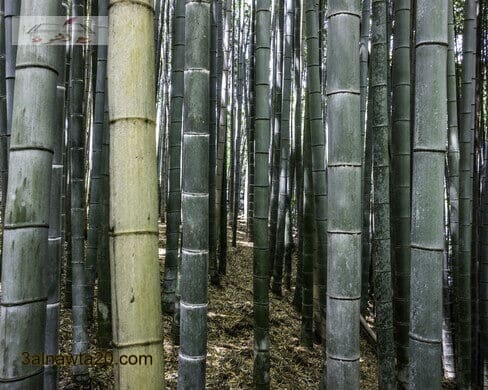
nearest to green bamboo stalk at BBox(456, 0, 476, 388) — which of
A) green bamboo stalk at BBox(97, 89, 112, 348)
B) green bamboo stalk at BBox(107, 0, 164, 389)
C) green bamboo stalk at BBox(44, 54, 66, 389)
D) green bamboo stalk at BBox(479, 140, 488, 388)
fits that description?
green bamboo stalk at BBox(479, 140, 488, 388)

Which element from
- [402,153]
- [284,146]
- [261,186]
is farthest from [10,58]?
[284,146]

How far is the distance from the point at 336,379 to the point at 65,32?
1.21m

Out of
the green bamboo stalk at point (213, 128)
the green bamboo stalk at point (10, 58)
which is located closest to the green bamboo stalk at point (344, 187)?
the green bamboo stalk at point (10, 58)

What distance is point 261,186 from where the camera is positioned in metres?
2.28

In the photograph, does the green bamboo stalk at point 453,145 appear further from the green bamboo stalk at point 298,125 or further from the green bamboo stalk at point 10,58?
the green bamboo stalk at point 10,58

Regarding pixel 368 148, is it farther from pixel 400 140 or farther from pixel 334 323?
pixel 334 323

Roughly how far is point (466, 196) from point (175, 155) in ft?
7.15

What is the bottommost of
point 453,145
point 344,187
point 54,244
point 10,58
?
point 54,244

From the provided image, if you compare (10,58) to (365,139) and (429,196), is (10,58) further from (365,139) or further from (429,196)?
(365,139)

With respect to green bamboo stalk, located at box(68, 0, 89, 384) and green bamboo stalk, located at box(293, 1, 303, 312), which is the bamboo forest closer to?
green bamboo stalk, located at box(68, 0, 89, 384)

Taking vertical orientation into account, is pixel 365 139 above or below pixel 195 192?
above

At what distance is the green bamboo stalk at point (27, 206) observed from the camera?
945 millimetres

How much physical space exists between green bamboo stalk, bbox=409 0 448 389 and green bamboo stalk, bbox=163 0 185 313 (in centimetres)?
174

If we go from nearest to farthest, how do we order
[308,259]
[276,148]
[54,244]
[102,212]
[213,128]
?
[54,244] < [102,212] < [308,259] < [213,128] < [276,148]
